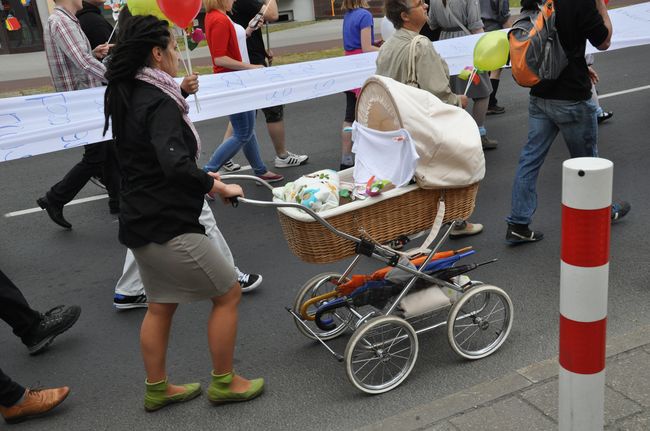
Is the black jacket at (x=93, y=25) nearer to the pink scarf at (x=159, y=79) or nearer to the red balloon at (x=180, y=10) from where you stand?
the red balloon at (x=180, y=10)

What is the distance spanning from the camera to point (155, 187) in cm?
338

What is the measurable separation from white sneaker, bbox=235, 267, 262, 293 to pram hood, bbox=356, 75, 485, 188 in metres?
1.58

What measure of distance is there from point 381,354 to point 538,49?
2267 mm

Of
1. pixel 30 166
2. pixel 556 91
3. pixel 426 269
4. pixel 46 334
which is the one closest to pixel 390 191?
pixel 426 269

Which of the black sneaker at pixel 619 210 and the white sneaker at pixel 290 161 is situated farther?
the white sneaker at pixel 290 161

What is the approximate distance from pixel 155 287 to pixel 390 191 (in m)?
1.23

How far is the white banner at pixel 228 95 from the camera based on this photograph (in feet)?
20.3

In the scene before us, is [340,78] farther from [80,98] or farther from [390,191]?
[390,191]

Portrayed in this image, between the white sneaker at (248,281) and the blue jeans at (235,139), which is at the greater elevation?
the blue jeans at (235,139)

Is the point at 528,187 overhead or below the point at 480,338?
overhead

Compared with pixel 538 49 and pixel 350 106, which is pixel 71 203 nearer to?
pixel 350 106

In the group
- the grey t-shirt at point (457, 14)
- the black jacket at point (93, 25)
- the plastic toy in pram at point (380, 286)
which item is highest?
the black jacket at point (93, 25)

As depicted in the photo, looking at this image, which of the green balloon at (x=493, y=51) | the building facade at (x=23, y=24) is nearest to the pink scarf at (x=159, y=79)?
the green balloon at (x=493, y=51)

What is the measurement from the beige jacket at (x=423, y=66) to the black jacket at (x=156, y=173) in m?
1.81
